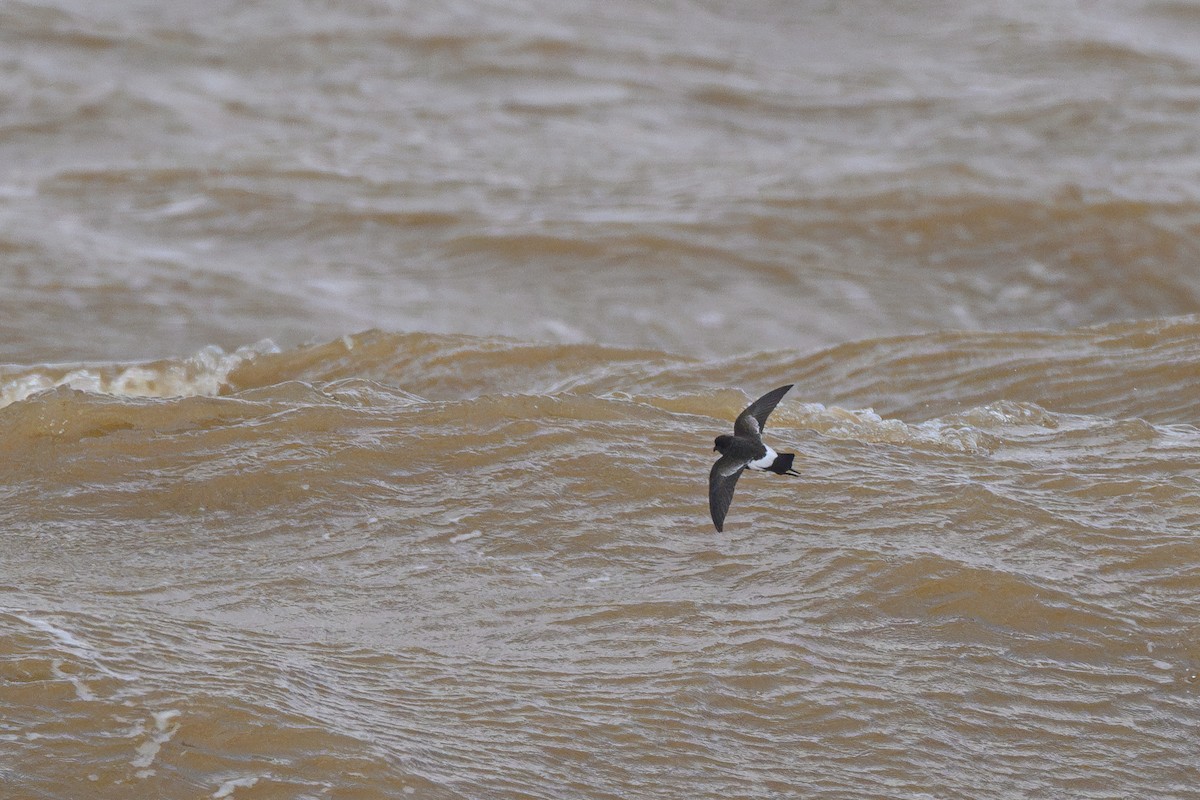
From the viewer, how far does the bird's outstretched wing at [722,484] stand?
3.82 metres

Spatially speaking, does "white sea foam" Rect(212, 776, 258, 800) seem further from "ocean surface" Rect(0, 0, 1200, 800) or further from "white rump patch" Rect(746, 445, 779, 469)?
"white rump patch" Rect(746, 445, 779, 469)

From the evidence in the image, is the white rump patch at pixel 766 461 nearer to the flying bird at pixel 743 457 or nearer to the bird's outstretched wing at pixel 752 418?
the flying bird at pixel 743 457

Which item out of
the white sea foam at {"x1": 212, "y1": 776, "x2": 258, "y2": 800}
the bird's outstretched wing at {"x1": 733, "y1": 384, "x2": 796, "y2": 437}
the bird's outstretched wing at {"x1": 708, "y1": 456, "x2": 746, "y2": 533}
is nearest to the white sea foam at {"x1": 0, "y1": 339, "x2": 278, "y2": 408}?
the bird's outstretched wing at {"x1": 733, "y1": 384, "x2": 796, "y2": 437}

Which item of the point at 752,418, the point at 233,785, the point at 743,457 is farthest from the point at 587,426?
the point at 233,785

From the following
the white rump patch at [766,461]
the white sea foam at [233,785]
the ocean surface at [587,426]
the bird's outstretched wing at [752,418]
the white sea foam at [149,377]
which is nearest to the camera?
the white sea foam at [233,785]

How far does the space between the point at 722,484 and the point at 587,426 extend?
164 cm

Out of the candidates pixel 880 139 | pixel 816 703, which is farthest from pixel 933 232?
pixel 816 703

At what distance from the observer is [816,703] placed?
3.97m

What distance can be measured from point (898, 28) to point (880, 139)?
3440 millimetres

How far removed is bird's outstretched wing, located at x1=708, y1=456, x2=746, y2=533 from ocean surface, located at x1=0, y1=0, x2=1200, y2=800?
487 mm

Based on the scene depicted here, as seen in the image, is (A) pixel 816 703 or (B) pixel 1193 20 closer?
(A) pixel 816 703

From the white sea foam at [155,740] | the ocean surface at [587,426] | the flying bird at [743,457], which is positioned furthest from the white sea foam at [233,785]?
the flying bird at [743,457]

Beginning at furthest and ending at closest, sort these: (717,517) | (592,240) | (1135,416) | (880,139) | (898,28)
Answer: (898,28), (880,139), (592,240), (1135,416), (717,517)

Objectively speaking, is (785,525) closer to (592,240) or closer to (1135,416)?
(1135,416)
